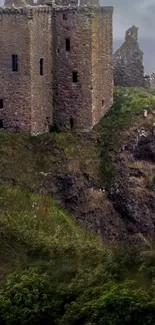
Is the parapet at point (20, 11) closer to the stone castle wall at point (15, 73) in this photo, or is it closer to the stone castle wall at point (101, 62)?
the stone castle wall at point (15, 73)

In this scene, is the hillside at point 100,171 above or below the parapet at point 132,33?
below

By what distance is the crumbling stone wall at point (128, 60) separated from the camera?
65.1 metres

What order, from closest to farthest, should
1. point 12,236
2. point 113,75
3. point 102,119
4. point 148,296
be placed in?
1. point 148,296
2. point 12,236
3. point 102,119
4. point 113,75

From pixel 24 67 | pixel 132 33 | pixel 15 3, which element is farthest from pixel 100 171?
pixel 132 33

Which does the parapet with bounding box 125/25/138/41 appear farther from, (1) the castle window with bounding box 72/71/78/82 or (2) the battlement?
(2) the battlement

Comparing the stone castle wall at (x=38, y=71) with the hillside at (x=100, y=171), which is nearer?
Result: the hillside at (x=100, y=171)

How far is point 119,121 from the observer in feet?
193

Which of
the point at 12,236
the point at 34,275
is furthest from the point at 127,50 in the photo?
the point at 34,275

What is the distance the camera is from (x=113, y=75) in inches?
2517

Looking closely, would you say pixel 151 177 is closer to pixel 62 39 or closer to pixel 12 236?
pixel 62 39

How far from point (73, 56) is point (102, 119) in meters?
3.87

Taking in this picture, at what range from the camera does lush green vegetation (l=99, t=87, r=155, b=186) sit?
5744cm

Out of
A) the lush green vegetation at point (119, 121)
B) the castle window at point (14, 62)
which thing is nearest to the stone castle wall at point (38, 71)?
the castle window at point (14, 62)

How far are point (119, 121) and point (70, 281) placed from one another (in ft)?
69.1
